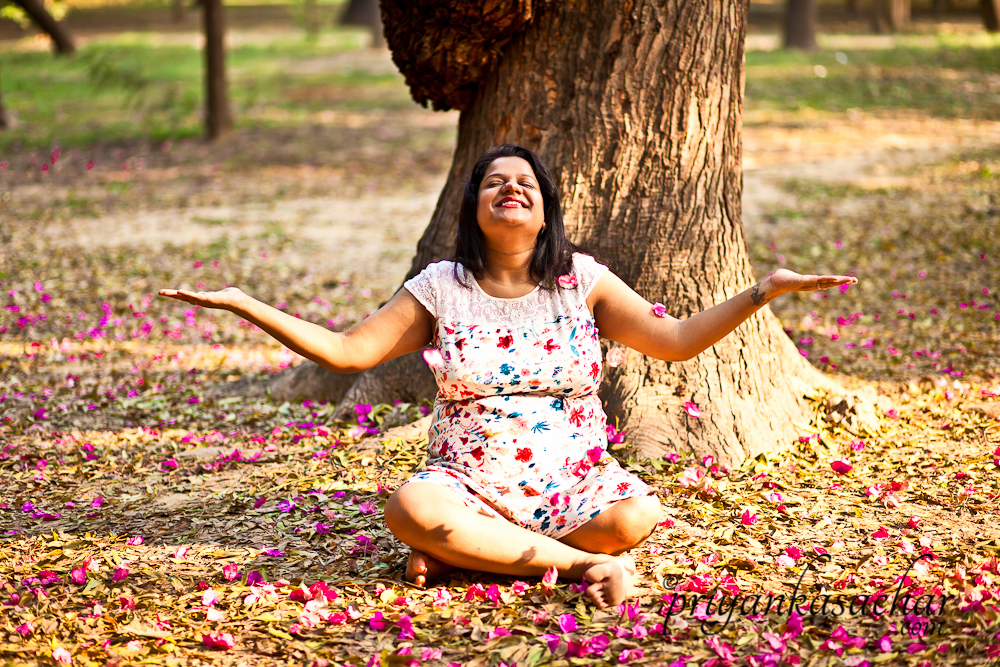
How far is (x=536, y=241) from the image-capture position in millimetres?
3109

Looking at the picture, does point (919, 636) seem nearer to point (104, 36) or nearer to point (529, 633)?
point (529, 633)

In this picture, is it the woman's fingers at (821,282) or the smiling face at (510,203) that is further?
the smiling face at (510,203)

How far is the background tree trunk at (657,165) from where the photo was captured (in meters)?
3.94

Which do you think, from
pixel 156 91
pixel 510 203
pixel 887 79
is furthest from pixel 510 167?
pixel 156 91

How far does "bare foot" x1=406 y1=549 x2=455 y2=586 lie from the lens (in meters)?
2.89

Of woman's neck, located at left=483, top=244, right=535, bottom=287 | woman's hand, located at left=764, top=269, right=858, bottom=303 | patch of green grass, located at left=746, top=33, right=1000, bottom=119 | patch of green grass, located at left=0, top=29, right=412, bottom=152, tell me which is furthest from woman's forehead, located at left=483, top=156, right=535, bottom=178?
patch of green grass, located at left=746, top=33, right=1000, bottom=119

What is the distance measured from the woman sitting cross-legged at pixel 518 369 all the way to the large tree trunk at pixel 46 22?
14.9m

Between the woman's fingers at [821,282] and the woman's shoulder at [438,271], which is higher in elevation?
the woman's fingers at [821,282]

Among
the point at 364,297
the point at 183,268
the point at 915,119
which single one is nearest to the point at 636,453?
the point at 364,297

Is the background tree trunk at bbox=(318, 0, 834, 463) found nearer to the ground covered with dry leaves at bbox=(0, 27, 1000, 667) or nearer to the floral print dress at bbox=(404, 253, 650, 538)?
the ground covered with dry leaves at bbox=(0, 27, 1000, 667)

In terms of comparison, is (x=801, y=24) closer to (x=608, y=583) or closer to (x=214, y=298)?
(x=608, y=583)

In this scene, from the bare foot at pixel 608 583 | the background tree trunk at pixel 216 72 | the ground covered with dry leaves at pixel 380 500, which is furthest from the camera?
the background tree trunk at pixel 216 72

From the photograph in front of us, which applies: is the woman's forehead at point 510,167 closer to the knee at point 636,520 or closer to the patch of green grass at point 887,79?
the knee at point 636,520

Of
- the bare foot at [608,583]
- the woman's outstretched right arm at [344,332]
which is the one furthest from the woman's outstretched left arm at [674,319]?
the bare foot at [608,583]
